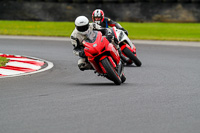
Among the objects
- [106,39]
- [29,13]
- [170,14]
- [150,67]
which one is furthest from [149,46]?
[29,13]

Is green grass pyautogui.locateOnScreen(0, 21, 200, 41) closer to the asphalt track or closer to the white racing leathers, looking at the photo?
the asphalt track

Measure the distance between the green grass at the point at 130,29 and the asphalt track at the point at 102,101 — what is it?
11.4m

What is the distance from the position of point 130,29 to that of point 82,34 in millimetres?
18705

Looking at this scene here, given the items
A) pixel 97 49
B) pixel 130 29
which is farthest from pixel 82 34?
pixel 130 29

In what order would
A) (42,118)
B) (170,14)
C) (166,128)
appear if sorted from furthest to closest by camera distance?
(170,14), (42,118), (166,128)

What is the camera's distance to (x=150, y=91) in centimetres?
877

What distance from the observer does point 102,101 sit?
25.2 ft

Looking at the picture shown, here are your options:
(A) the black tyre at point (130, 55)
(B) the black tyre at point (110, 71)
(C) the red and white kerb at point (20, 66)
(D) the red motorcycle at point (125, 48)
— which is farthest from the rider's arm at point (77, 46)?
(A) the black tyre at point (130, 55)

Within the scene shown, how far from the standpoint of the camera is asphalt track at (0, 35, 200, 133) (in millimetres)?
6027

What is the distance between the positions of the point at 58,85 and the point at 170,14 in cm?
2211

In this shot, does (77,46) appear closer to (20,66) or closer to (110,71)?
(110,71)

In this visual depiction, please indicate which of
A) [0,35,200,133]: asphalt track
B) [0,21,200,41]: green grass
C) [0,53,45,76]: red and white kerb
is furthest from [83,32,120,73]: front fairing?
[0,21,200,41]: green grass

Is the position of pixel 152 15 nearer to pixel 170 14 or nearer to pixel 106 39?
pixel 170 14

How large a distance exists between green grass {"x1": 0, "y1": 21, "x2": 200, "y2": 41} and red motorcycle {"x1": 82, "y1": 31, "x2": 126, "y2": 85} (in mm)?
13019
